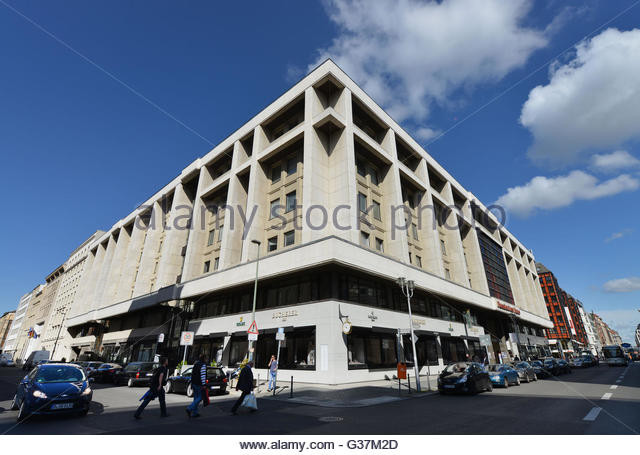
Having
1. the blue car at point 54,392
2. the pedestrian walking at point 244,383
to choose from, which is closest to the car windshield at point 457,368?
the pedestrian walking at point 244,383

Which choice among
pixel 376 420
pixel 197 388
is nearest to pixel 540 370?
pixel 376 420

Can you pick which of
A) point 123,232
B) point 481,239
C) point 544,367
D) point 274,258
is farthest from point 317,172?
point 123,232

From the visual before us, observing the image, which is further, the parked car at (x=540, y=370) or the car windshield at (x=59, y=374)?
the parked car at (x=540, y=370)

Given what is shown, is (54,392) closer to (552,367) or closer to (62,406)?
(62,406)

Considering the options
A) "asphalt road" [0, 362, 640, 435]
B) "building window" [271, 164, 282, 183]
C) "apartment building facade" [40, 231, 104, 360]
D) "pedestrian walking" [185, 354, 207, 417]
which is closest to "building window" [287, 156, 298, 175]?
"building window" [271, 164, 282, 183]

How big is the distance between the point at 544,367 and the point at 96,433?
33.6 metres

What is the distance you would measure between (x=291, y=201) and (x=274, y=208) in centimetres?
202

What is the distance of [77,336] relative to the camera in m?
56.3

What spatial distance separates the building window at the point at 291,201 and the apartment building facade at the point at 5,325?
500ft

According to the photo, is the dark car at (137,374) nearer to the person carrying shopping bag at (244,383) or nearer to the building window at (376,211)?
the person carrying shopping bag at (244,383)

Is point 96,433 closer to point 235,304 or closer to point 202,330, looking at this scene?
point 235,304

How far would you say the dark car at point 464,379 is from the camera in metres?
15.0

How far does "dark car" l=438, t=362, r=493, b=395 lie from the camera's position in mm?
14992

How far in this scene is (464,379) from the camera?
49.3 feet
